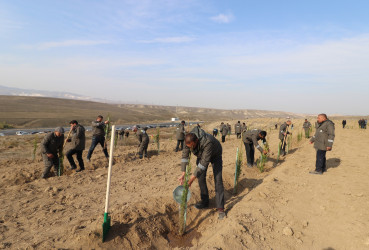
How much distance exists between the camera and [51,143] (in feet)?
20.1

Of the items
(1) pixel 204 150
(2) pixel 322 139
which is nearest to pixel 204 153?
(1) pixel 204 150

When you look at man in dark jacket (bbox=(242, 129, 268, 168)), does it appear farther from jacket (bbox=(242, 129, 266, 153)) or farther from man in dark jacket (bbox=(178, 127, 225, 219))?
man in dark jacket (bbox=(178, 127, 225, 219))

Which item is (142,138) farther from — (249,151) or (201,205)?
(201,205)

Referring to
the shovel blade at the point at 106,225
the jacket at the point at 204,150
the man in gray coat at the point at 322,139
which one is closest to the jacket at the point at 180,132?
the man in gray coat at the point at 322,139

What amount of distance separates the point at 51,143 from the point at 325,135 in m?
7.44

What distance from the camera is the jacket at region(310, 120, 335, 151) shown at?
18.2ft

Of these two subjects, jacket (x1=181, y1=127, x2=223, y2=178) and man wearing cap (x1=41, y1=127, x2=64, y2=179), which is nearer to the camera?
jacket (x1=181, y1=127, x2=223, y2=178)

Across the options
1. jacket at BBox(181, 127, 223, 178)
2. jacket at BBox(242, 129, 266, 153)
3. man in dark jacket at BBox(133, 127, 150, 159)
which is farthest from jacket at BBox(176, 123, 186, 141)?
jacket at BBox(181, 127, 223, 178)

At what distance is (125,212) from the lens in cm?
362

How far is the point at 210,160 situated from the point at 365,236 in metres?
2.42

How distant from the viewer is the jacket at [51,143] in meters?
6.01

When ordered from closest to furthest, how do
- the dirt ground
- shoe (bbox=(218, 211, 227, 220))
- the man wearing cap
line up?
the dirt ground < shoe (bbox=(218, 211, 227, 220)) < the man wearing cap

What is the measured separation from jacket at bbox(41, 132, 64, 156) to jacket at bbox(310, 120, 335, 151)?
23.4 feet

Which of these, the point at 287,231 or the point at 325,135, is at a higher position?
the point at 325,135
